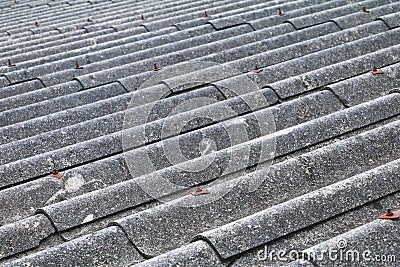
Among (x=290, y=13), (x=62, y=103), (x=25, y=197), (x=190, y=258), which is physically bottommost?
(x=290, y=13)

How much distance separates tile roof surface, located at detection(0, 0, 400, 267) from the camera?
89.4 inches

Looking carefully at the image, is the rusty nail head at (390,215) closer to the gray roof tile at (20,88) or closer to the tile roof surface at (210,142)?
the tile roof surface at (210,142)

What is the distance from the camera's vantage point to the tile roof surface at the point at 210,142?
2271 millimetres

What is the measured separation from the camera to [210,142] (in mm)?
3070

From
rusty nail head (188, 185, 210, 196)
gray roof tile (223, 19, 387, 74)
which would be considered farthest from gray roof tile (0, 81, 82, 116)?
rusty nail head (188, 185, 210, 196)

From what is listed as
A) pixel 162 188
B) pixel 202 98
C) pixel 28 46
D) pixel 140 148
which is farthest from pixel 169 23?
pixel 162 188

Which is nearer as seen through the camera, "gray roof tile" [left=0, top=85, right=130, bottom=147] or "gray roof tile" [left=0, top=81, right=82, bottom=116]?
"gray roof tile" [left=0, top=85, right=130, bottom=147]

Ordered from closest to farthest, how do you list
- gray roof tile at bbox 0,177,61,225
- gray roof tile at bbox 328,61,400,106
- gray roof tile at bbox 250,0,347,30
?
1. gray roof tile at bbox 0,177,61,225
2. gray roof tile at bbox 328,61,400,106
3. gray roof tile at bbox 250,0,347,30

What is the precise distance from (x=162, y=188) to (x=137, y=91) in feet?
3.96

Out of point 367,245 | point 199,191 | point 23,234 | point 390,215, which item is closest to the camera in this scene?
point 367,245

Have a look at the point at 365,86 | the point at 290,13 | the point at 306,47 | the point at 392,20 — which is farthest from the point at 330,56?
the point at 290,13

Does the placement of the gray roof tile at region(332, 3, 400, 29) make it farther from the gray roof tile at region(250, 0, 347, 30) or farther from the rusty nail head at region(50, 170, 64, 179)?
the rusty nail head at region(50, 170, 64, 179)

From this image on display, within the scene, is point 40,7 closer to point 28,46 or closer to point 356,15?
point 28,46

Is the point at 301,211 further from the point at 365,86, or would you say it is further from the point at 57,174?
the point at 365,86
